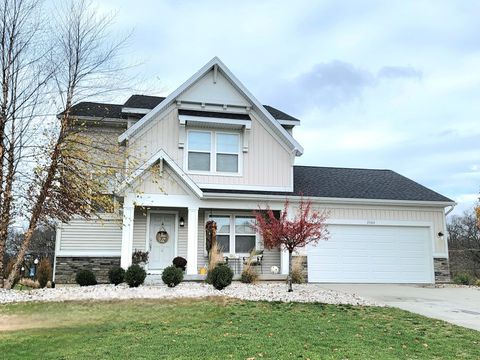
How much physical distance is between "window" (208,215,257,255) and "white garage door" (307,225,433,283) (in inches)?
89.9

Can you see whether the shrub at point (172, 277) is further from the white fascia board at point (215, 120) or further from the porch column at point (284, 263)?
the white fascia board at point (215, 120)

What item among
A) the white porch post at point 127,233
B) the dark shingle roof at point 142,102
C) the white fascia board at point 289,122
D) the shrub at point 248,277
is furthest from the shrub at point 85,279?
the white fascia board at point 289,122

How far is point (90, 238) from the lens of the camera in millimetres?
15312

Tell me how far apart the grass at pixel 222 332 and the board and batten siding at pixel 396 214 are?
666 centimetres

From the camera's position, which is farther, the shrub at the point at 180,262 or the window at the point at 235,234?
the window at the point at 235,234

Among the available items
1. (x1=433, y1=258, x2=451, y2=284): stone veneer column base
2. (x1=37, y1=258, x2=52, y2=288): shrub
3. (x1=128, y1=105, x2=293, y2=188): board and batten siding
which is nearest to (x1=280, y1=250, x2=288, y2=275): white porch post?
(x1=128, y1=105, x2=293, y2=188): board and batten siding

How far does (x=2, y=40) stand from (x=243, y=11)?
23.3 feet

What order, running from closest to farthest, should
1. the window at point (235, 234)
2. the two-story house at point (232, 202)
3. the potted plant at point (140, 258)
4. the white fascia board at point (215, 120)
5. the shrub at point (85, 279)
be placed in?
the shrub at point (85, 279)
the potted plant at point (140, 258)
the two-story house at point (232, 202)
the white fascia board at point (215, 120)
the window at point (235, 234)

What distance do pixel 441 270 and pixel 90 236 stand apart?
514 inches

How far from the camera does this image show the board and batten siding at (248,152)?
51.9 ft

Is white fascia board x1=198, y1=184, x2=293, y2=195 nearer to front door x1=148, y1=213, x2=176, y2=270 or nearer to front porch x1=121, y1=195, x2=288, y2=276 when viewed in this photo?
front porch x1=121, y1=195, x2=288, y2=276

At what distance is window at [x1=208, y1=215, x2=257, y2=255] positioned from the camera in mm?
16156

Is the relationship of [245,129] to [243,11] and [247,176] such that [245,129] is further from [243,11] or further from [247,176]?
[243,11]

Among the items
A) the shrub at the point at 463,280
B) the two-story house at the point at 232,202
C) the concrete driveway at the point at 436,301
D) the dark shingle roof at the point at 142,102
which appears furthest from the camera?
the shrub at the point at 463,280
